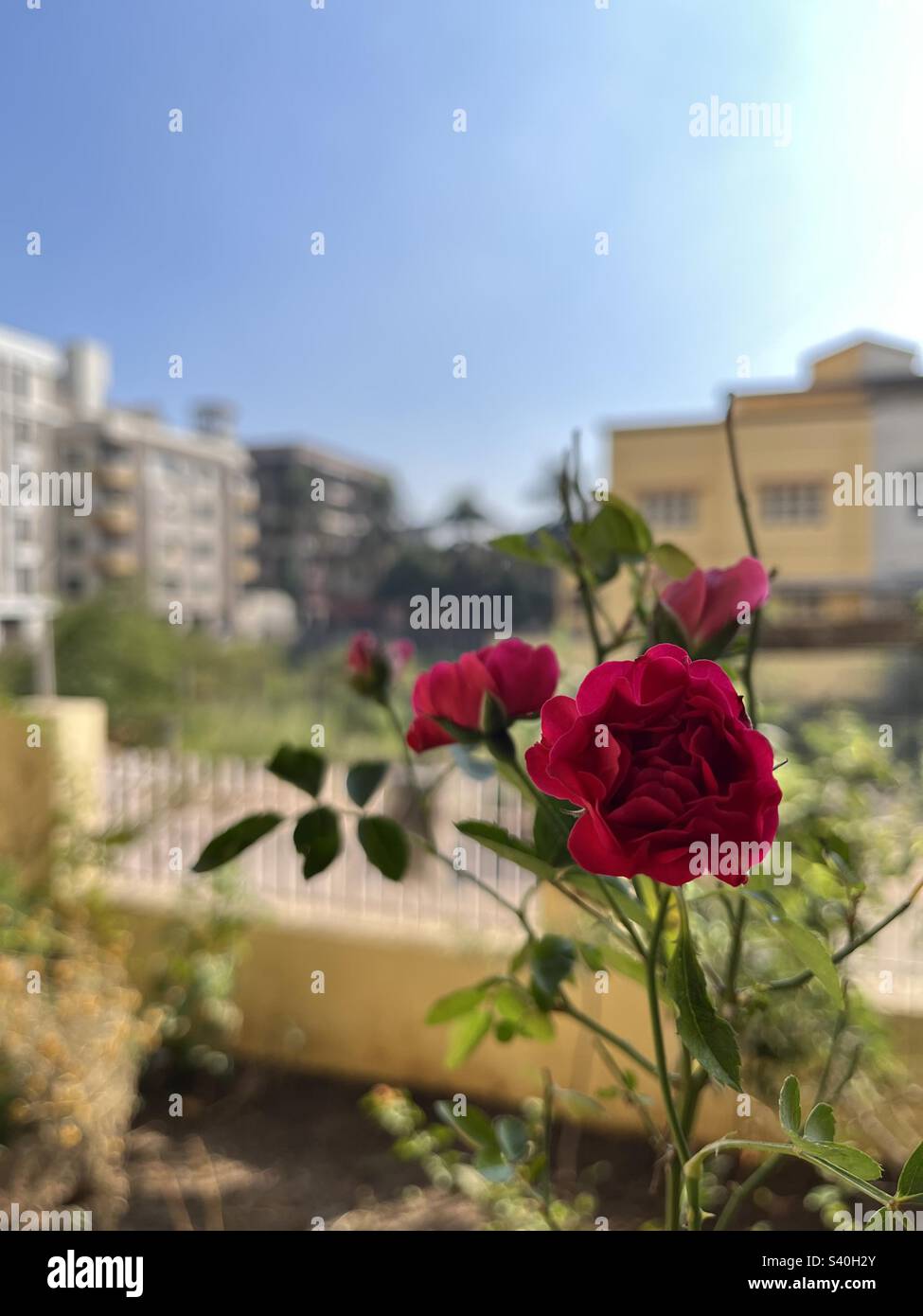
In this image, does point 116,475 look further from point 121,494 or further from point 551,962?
point 551,962

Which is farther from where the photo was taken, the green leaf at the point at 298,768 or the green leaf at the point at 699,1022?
the green leaf at the point at 298,768

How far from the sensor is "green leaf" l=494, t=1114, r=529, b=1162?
551 mm

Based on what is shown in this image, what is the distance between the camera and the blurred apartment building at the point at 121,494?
634 centimetres

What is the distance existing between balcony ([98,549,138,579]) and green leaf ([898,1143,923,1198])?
6905mm

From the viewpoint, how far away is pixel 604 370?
5.13 metres

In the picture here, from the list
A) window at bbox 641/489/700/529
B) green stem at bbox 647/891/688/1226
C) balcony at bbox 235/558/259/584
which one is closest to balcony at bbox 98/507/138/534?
balcony at bbox 235/558/259/584

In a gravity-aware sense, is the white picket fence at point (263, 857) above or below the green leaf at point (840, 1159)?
below

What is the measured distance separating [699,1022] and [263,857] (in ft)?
7.16

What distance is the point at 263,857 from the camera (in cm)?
242

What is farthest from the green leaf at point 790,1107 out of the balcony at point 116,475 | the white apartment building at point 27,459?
the balcony at point 116,475

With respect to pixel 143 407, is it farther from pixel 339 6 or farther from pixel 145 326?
pixel 339 6

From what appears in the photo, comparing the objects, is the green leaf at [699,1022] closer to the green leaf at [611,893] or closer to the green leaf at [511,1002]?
the green leaf at [611,893]

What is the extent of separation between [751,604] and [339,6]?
2.41m

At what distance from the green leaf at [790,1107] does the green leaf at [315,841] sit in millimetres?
272
